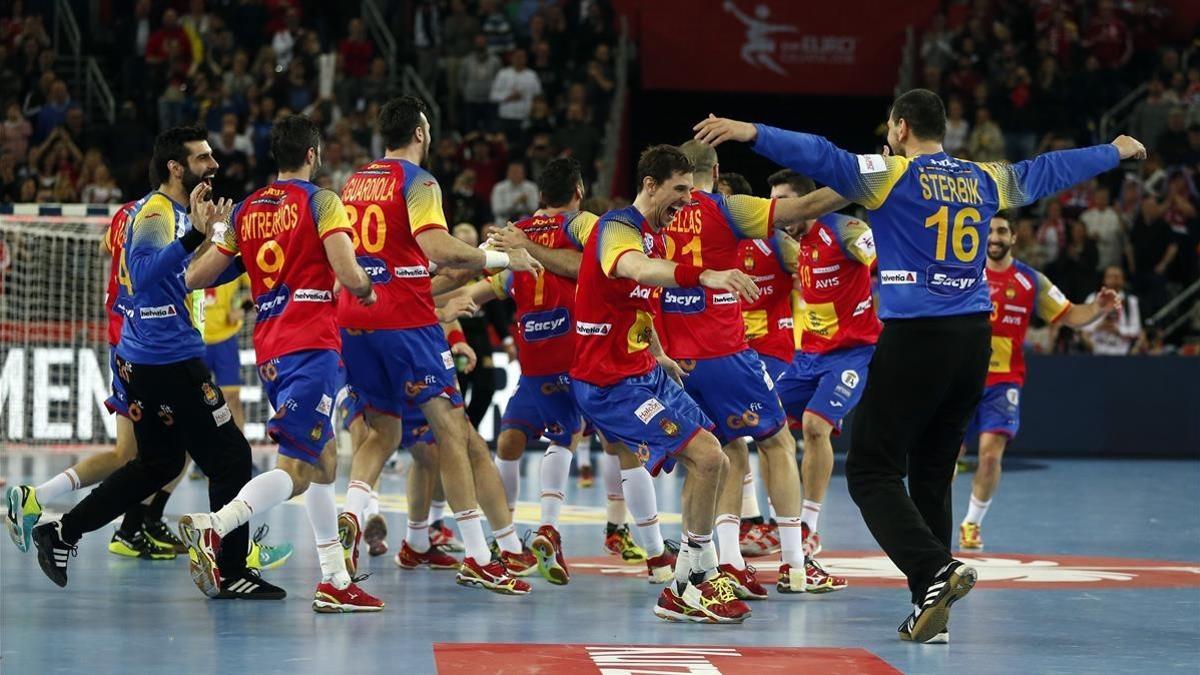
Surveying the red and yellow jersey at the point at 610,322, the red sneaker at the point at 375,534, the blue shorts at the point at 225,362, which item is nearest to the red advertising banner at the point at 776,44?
the blue shorts at the point at 225,362

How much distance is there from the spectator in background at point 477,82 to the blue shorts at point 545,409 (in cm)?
1444

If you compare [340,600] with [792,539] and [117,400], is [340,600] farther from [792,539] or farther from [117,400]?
[792,539]

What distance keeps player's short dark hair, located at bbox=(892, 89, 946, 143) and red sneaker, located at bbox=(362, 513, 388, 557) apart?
476cm

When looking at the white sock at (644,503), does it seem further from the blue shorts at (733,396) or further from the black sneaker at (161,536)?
the black sneaker at (161,536)

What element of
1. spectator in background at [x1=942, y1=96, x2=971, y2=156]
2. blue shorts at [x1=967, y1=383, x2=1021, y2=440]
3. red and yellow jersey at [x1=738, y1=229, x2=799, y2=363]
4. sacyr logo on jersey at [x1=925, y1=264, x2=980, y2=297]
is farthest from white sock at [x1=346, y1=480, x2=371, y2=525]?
spectator in background at [x1=942, y1=96, x2=971, y2=156]

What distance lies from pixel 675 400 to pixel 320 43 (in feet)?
58.5

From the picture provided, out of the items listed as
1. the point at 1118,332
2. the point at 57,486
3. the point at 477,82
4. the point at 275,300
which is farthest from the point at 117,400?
the point at 477,82

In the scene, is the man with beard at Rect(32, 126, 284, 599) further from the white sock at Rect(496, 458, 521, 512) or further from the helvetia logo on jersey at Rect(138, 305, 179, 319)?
the white sock at Rect(496, 458, 521, 512)

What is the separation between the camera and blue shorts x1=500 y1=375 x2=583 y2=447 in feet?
34.9

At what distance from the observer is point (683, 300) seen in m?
9.95

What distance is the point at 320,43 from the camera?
2547 centimetres

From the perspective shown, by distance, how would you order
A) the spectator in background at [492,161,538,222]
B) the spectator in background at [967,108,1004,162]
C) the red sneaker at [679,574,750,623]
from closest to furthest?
the red sneaker at [679,574,750,623], the spectator in background at [492,161,538,222], the spectator in background at [967,108,1004,162]

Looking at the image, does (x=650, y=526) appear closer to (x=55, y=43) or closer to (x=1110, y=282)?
(x=1110, y=282)

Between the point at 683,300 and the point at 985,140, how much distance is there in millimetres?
14574
